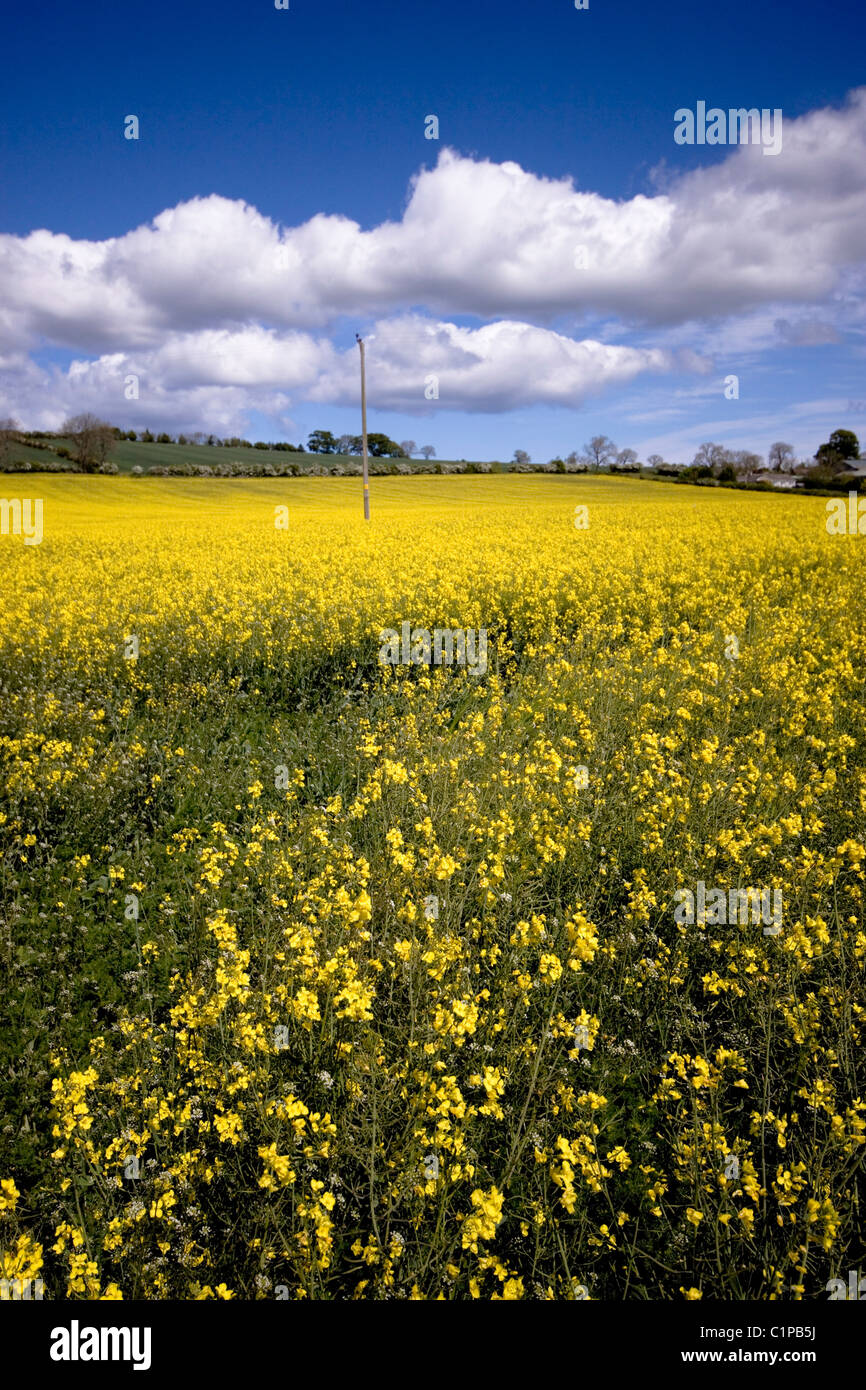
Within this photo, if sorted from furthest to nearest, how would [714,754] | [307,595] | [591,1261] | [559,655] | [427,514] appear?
[427,514] < [307,595] < [559,655] < [714,754] < [591,1261]

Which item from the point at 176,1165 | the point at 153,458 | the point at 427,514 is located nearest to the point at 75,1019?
the point at 176,1165

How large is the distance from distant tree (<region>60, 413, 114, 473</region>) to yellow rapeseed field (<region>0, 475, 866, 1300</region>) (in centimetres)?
4462

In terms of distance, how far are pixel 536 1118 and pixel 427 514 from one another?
102 ft

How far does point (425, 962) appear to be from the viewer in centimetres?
360

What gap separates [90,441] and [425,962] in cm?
5444

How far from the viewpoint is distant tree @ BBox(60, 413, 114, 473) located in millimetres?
47344

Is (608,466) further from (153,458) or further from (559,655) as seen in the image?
(559,655)

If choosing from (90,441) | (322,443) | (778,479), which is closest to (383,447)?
(322,443)

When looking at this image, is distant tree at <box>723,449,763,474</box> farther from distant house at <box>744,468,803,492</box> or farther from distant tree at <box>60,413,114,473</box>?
distant tree at <box>60,413,114,473</box>

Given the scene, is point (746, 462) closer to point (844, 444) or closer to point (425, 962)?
point (844, 444)

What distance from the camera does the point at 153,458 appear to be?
52.5 metres

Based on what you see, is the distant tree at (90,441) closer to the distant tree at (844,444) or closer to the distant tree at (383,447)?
the distant tree at (383,447)

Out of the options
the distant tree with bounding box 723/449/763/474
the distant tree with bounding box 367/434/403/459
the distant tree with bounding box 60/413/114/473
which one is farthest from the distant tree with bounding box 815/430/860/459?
the distant tree with bounding box 60/413/114/473

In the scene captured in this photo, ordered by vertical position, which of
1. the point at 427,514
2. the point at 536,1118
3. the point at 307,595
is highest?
the point at 427,514
